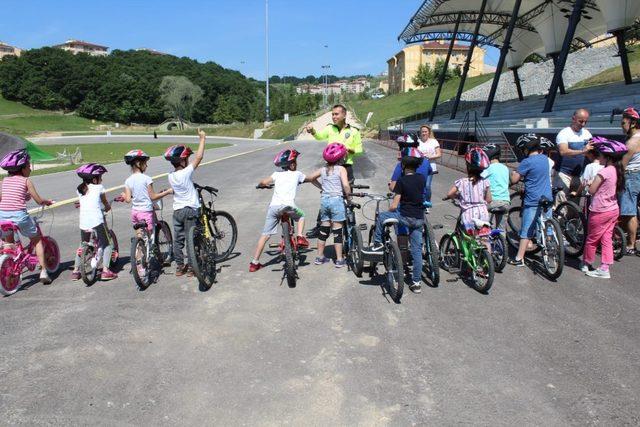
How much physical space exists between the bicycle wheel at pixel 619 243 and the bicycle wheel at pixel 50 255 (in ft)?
26.3

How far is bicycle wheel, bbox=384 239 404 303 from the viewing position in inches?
195

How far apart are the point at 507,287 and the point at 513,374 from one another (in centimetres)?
214

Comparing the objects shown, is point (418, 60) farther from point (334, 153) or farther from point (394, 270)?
point (394, 270)

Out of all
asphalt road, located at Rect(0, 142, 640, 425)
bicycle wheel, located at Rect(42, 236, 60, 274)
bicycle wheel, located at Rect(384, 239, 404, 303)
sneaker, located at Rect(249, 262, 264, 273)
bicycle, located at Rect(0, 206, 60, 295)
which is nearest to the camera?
asphalt road, located at Rect(0, 142, 640, 425)

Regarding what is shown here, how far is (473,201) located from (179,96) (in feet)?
392

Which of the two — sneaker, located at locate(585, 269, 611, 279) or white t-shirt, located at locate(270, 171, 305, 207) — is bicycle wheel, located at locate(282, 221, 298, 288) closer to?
white t-shirt, located at locate(270, 171, 305, 207)

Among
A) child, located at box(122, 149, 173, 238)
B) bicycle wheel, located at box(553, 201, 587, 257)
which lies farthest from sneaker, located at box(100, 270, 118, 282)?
bicycle wheel, located at box(553, 201, 587, 257)

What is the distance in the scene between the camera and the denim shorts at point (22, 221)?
564 centimetres

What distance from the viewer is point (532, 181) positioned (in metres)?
6.06

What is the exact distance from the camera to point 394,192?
211 inches

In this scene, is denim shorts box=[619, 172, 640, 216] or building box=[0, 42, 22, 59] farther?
building box=[0, 42, 22, 59]

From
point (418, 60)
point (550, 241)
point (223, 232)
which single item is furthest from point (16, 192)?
point (418, 60)

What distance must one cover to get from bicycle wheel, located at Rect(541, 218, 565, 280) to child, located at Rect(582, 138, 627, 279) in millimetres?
563

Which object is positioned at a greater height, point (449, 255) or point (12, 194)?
point (12, 194)
